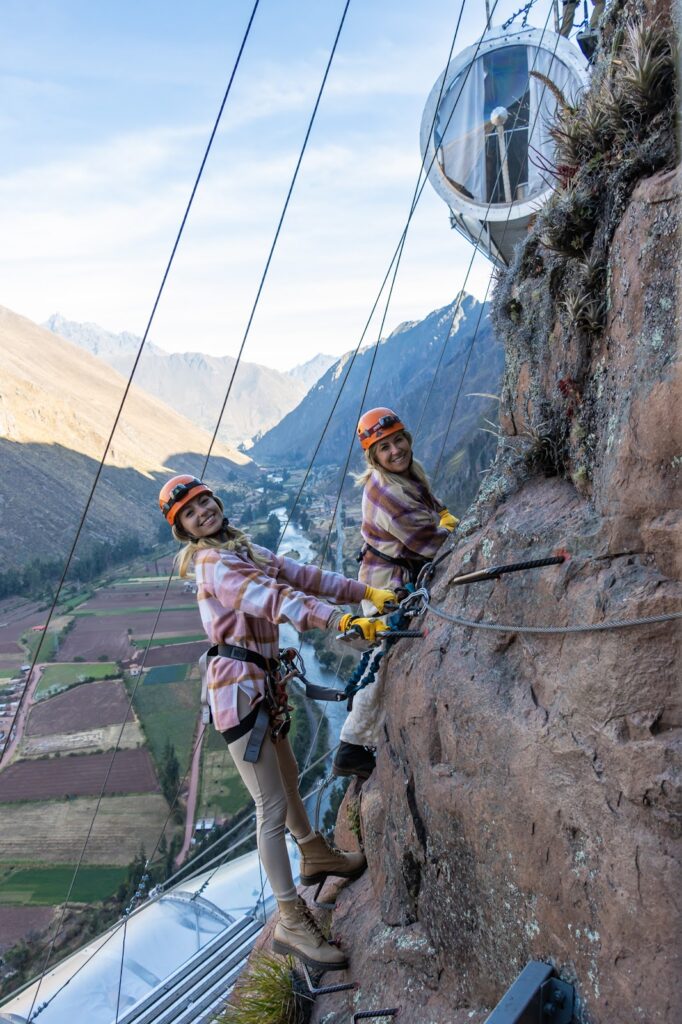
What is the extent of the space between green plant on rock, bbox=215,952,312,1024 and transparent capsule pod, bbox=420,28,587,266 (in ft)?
37.3

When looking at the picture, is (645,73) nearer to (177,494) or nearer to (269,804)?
(177,494)

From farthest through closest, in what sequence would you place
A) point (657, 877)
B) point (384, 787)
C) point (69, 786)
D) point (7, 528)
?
1. point (7, 528)
2. point (69, 786)
3. point (384, 787)
4. point (657, 877)

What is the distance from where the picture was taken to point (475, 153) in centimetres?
1389

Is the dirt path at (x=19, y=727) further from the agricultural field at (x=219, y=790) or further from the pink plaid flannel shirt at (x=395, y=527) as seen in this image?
the pink plaid flannel shirt at (x=395, y=527)

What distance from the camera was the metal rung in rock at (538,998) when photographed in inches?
122

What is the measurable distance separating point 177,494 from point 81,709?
62103mm

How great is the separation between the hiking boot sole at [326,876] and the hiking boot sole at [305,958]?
1.78 ft

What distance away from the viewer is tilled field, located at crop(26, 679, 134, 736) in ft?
192

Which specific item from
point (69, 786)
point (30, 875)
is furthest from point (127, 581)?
point (30, 875)

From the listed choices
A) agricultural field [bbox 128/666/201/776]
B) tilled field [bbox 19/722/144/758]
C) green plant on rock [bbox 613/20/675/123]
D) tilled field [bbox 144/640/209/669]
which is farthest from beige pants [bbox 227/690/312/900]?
tilled field [bbox 144/640/209/669]

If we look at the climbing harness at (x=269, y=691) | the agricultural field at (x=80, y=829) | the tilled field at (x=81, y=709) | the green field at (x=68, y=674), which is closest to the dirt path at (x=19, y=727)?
the tilled field at (x=81, y=709)

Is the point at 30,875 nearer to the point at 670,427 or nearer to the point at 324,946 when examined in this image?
the point at 324,946

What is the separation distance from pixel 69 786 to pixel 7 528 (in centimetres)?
7283

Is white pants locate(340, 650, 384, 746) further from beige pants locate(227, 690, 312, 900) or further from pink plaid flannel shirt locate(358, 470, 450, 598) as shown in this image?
beige pants locate(227, 690, 312, 900)
